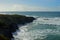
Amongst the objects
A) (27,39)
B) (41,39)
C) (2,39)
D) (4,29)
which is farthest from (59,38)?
(2,39)

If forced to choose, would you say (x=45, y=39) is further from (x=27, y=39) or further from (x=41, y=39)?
(x=27, y=39)

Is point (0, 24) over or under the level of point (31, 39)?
over

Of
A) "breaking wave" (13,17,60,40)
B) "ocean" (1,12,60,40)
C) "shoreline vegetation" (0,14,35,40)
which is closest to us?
"shoreline vegetation" (0,14,35,40)

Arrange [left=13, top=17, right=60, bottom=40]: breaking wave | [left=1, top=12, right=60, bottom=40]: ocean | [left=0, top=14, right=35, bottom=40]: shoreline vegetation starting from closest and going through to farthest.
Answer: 1. [left=0, top=14, right=35, bottom=40]: shoreline vegetation
2. [left=13, top=17, right=60, bottom=40]: breaking wave
3. [left=1, top=12, right=60, bottom=40]: ocean

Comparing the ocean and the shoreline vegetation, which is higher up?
the shoreline vegetation

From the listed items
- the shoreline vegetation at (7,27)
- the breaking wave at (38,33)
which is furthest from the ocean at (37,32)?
the shoreline vegetation at (7,27)

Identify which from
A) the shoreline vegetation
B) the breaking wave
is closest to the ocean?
the breaking wave

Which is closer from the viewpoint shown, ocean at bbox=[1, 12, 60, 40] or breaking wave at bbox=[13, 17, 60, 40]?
breaking wave at bbox=[13, 17, 60, 40]

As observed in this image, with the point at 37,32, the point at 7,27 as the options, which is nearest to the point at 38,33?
the point at 37,32

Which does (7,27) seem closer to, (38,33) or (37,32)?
(38,33)

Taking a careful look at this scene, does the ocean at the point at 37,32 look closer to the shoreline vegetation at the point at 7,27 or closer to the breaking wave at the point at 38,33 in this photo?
the breaking wave at the point at 38,33

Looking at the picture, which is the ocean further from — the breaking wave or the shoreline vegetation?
the shoreline vegetation
